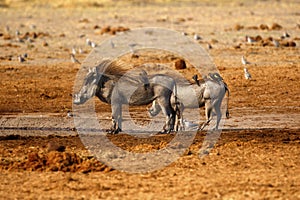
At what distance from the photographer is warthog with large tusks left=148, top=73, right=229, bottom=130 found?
12852mm

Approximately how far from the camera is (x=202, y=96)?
42.7ft

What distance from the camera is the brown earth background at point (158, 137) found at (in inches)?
346

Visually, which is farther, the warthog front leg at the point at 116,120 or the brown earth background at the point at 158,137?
the warthog front leg at the point at 116,120

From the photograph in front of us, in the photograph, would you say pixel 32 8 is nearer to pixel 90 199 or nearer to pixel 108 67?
pixel 108 67

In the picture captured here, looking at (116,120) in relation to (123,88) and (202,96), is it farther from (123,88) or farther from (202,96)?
(202,96)

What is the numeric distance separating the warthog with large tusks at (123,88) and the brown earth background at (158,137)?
66 centimetres

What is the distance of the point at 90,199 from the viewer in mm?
8320

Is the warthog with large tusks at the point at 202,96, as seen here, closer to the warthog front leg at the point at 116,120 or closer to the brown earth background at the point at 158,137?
the brown earth background at the point at 158,137

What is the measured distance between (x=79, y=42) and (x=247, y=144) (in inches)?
719

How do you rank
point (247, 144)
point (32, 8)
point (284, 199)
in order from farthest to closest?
point (32, 8) → point (247, 144) → point (284, 199)

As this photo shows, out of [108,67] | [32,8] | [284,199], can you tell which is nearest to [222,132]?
[108,67]

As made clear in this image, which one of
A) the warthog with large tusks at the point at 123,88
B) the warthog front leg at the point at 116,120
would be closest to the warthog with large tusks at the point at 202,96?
the warthog with large tusks at the point at 123,88

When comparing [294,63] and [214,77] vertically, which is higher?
[214,77]

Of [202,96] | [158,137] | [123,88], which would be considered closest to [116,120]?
[123,88]
